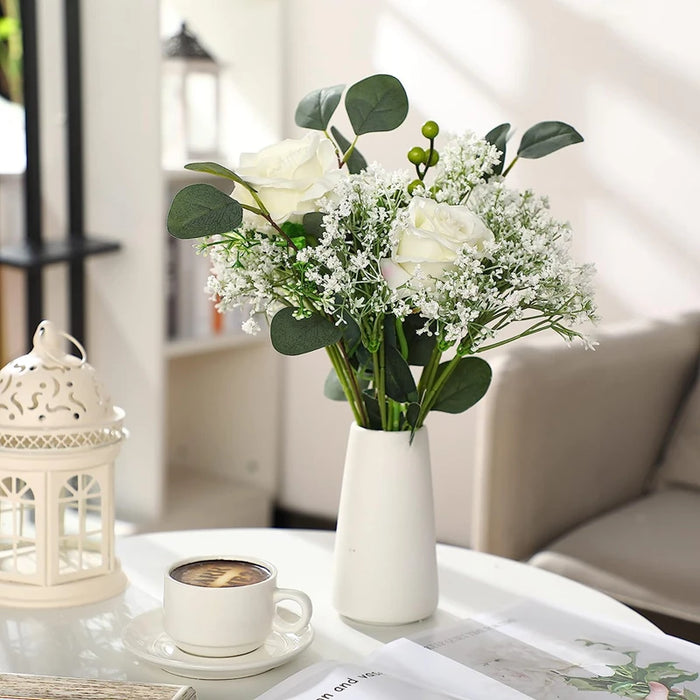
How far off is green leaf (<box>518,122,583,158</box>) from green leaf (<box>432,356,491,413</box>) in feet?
0.64

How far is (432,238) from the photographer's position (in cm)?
86

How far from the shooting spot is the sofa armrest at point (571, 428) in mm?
1614

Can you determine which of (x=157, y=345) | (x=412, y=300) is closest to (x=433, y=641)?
(x=412, y=300)

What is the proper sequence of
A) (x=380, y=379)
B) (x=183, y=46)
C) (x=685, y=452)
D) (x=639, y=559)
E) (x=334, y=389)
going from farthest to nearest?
(x=183, y=46)
(x=685, y=452)
(x=639, y=559)
(x=334, y=389)
(x=380, y=379)

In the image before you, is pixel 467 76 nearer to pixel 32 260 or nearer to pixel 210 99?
pixel 210 99

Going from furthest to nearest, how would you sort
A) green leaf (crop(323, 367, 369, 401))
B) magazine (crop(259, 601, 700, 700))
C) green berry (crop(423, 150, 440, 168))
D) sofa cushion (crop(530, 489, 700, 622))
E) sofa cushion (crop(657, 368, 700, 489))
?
1. sofa cushion (crop(657, 368, 700, 489))
2. sofa cushion (crop(530, 489, 700, 622))
3. green leaf (crop(323, 367, 369, 401))
4. green berry (crop(423, 150, 440, 168))
5. magazine (crop(259, 601, 700, 700))

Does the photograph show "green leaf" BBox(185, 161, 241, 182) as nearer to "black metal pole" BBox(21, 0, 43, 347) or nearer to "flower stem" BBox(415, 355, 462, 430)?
"flower stem" BBox(415, 355, 462, 430)

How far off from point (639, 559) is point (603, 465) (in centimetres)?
26

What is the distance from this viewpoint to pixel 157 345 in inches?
89.7

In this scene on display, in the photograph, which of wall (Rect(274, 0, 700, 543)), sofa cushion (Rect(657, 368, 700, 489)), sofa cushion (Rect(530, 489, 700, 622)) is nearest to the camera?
sofa cushion (Rect(530, 489, 700, 622))

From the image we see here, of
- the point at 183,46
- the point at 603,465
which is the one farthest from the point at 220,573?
the point at 183,46

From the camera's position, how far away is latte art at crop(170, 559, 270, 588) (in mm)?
916

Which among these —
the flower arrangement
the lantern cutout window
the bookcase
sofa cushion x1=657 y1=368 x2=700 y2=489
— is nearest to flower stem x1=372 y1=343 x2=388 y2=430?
the flower arrangement

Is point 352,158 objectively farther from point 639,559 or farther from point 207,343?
point 207,343
